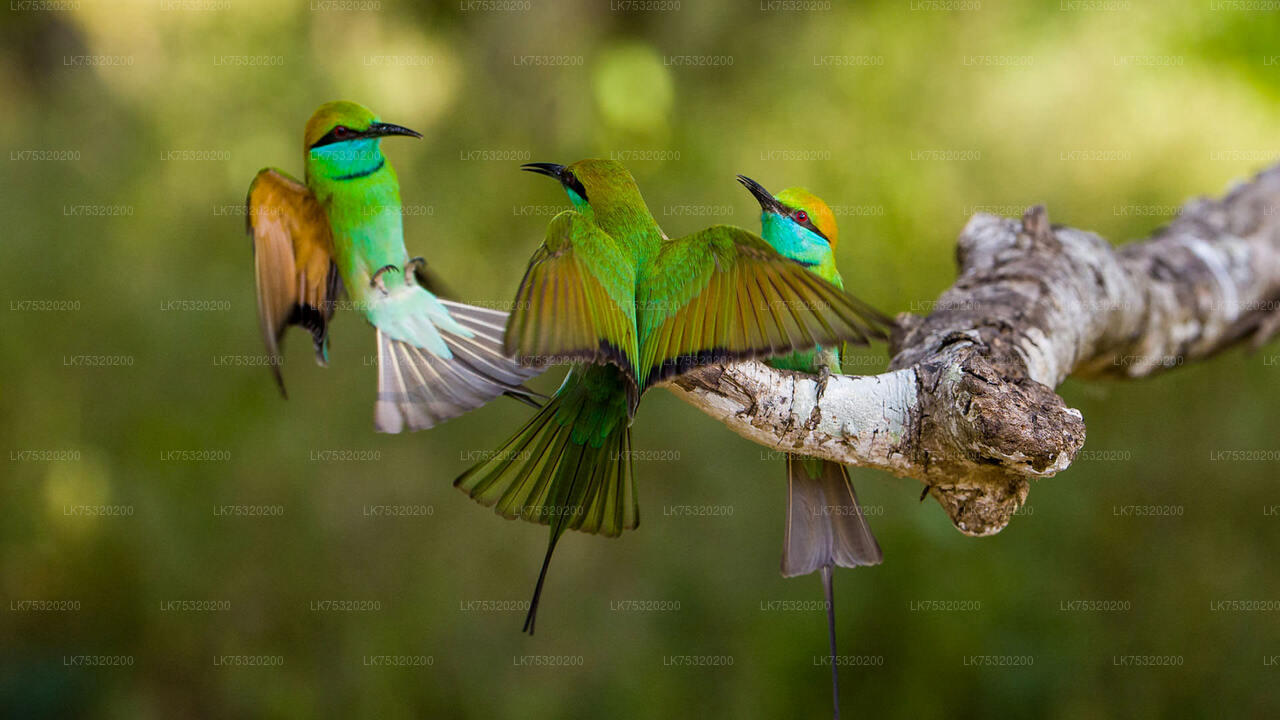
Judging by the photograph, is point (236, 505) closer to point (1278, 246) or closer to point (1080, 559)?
point (1080, 559)

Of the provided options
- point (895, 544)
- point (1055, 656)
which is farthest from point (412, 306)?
point (1055, 656)

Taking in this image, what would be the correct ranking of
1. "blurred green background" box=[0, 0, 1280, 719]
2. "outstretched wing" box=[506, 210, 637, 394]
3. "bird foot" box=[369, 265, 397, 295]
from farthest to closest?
1. "blurred green background" box=[0, 0, 1280, 719]
2. "bird foot" box=[369, 265, 397, 295]
3. "outstretched wing" box=[506, 210, 637, 394]

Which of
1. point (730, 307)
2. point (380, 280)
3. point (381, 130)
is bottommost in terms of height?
point (730, 307)

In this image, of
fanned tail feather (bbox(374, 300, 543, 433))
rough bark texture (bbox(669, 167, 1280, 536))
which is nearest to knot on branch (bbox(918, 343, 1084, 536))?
rough bark texture (bbox(669, 167, 1280, 536))

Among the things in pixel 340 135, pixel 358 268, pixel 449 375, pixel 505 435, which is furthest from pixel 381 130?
pixel 505 435

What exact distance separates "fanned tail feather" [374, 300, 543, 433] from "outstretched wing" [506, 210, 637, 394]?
194mm

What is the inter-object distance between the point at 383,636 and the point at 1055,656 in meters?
2.31

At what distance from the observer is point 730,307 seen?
1.37 metres

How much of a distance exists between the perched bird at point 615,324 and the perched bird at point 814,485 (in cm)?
34

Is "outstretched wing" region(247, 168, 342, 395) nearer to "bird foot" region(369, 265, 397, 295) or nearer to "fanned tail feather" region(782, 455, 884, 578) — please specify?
"bird foot" region(369, 265, 397, 295)

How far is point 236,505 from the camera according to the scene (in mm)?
3287

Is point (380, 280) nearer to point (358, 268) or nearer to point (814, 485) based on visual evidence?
point (358, 268)

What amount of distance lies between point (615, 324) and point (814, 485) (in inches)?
24.9

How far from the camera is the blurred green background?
315cm
